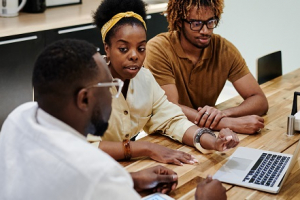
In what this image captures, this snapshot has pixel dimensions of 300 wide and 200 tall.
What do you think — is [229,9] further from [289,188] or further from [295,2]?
[289,188]

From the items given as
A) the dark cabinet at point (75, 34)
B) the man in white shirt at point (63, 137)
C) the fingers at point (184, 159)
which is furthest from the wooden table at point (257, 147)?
the dark cabinet at point (75, 34)

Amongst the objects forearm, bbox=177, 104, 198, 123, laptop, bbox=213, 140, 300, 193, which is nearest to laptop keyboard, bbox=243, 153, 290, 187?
laptop, bbox=213, 140, 300, 193

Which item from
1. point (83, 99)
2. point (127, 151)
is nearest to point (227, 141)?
point (127, 151)

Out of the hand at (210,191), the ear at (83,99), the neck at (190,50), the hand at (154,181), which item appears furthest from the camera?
the neck at (190,50)

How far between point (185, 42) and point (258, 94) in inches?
16.6

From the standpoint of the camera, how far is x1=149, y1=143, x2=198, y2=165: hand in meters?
1.81

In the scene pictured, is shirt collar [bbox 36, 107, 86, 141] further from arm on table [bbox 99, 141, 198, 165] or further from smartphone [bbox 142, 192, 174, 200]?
arm on table [bbox 99, 141, 198, 165]

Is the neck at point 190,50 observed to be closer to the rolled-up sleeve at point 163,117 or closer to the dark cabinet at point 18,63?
the rolled-up sleeve at point 163,117

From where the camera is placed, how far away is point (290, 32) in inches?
171

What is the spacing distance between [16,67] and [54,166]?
2297mm

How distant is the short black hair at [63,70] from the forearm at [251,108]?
126cm

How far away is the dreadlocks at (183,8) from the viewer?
242cm

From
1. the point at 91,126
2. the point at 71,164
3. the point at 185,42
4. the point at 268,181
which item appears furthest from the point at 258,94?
the point at 71,164

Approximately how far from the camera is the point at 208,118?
2182 mm
